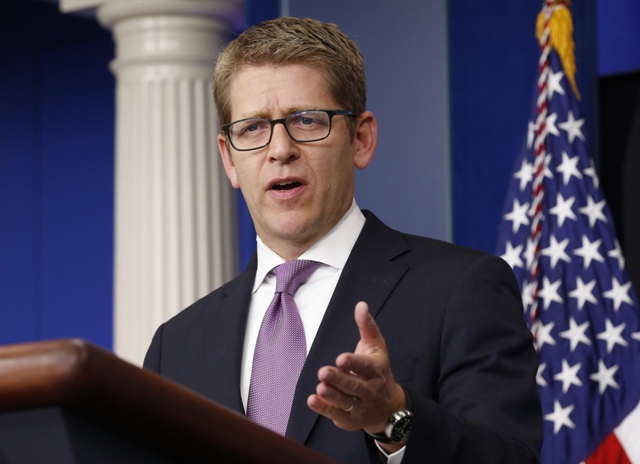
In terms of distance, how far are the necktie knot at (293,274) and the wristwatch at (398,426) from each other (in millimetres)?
508

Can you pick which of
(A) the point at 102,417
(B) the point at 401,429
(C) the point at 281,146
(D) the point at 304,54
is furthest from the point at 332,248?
(A) the point at 102,417

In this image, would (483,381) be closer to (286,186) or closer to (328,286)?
(328,286)

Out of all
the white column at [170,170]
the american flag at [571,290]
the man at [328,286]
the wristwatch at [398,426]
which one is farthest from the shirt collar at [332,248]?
the white column at [170,170]

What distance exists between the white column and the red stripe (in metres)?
1.56

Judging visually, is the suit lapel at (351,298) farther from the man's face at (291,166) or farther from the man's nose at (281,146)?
the man's nose at (281,146)

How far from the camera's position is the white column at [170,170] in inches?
143

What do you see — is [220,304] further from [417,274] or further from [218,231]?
[218,231]

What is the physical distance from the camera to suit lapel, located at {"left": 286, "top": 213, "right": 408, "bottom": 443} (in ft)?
4.53

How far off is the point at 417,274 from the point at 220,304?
1.26 ft

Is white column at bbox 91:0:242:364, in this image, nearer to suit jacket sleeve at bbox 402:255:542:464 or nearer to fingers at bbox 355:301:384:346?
suit jacket sleeve at bbox 402:255:542:464

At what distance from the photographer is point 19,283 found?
538cm

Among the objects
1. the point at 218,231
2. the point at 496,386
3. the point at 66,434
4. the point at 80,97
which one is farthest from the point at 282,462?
the point at 80,97

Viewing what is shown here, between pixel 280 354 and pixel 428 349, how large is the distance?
0.24 meters

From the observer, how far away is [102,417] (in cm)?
56
